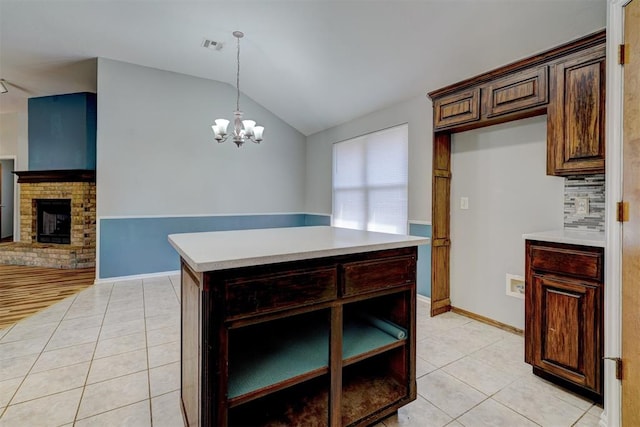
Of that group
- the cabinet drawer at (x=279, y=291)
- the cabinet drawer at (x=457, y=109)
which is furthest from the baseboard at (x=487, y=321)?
the cabinet drawer at (x=279, y=291)

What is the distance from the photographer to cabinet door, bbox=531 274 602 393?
5.59 ft

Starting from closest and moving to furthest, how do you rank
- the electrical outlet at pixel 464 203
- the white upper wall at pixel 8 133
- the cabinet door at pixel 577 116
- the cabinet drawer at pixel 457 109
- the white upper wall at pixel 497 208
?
the cabinet door at pixel 577 116 → the white upper wall at pixel 497 208 → the cabinet drawer at pixel 457 109 → the electrical outlet at pixel 464 203 → the white upper wall at pixel 8 133

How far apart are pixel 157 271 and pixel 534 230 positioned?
15.3 feet

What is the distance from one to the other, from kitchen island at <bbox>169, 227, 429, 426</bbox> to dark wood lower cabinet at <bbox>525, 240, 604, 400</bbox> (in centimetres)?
96

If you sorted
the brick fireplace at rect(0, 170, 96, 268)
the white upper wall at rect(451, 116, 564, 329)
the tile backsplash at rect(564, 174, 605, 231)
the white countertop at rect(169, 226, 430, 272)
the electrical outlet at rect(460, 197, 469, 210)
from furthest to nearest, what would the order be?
1. the brick fireplace at rect(0, 170, 96, 268)
2. the electrical outlet at rect(460, 197, 469, 210)
3. the white upper wall at rect(451, 116, 564, 329)
4. the tile backsplash at rect(564, 174, 605, 231)
5. the white countertop at rect(169, 226, 430, 272)

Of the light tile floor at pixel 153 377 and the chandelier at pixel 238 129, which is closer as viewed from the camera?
the light tile floor at pixel 153 377

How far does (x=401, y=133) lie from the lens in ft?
12.3

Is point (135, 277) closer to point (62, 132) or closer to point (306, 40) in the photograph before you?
point (62, 132)

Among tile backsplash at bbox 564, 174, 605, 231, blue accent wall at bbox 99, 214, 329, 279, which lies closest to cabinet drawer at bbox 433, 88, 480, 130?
tile backsplash at bbox 564, 174, 605, 231

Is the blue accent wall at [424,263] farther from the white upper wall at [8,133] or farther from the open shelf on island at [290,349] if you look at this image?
the white upper wall at [8,133]

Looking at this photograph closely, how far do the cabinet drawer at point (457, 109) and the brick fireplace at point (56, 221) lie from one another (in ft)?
18.0

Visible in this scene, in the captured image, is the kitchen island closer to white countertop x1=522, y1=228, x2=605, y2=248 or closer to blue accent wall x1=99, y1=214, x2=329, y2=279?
white countertop x1=522, y1=228, x2=605, y2=248

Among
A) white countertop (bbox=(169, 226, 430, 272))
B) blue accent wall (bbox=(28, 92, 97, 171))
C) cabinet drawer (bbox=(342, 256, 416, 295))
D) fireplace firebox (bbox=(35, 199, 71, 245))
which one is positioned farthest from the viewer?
fireplace firebox (bbox=(35, 199, 71, 245))

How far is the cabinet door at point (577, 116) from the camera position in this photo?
74.2 inches
